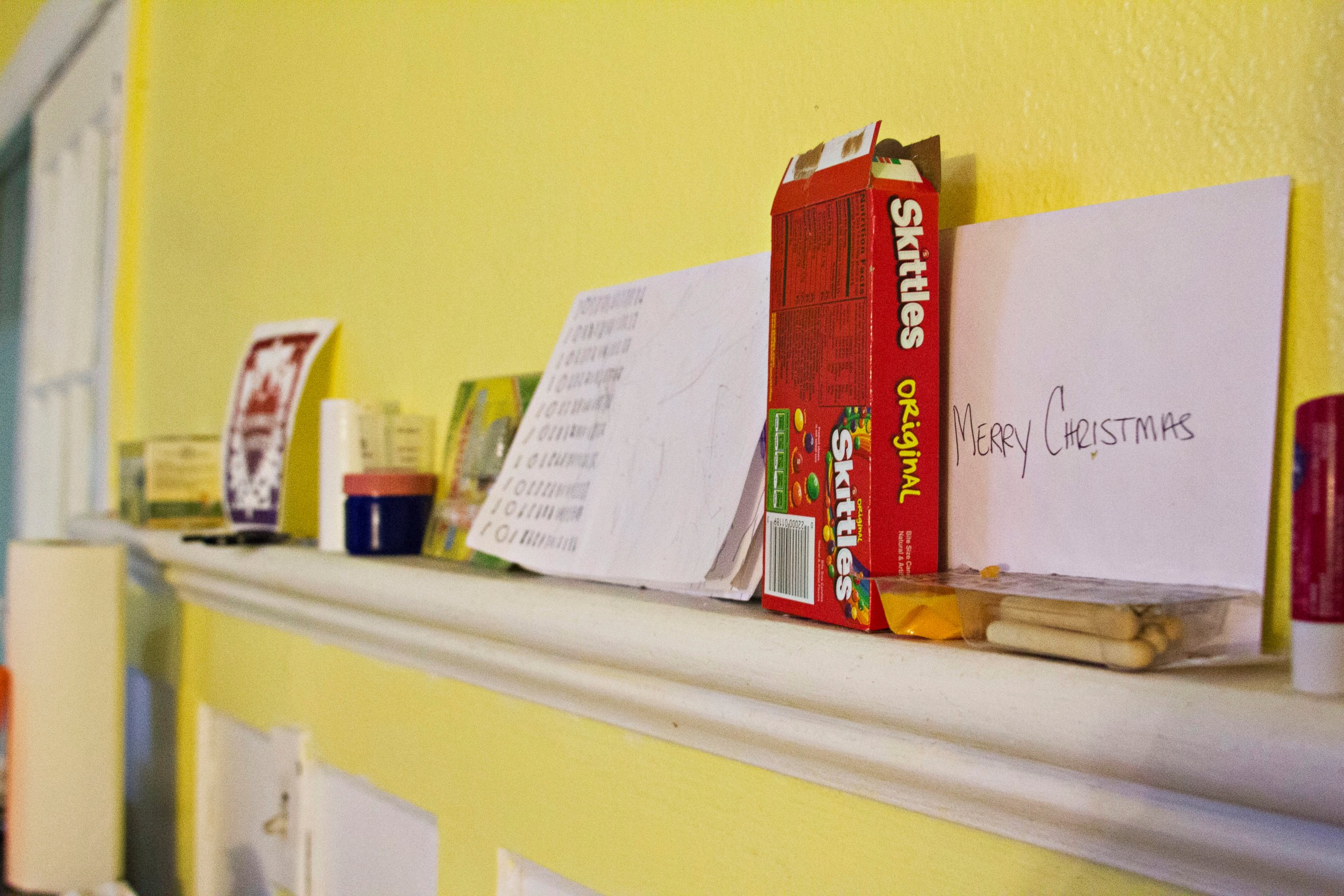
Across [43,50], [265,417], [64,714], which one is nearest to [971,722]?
[265,417]

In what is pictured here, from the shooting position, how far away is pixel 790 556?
1.39 feet

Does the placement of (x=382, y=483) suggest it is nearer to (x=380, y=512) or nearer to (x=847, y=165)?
(x=380, y=512)

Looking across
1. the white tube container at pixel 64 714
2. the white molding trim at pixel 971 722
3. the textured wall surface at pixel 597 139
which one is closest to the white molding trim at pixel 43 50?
the textured wall surface at pixel 597 139

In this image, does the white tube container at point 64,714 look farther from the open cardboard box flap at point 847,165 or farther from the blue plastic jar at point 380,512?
the open cardboard box flap at point 847,165

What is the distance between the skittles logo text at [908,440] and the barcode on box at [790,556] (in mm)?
44

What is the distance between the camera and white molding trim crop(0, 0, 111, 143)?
165 centimetres

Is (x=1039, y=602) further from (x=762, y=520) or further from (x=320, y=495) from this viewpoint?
(x=320, y=495)

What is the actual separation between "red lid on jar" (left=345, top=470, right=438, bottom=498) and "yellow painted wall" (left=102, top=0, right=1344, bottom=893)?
94 mm

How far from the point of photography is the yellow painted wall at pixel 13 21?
190 centimetres

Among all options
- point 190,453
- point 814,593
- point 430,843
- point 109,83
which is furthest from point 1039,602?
point 109,83

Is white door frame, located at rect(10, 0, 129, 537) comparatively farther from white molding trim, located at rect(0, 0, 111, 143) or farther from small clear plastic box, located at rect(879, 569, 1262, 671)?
small clear plastic box, located at rect(879, 569, 1262, 671)

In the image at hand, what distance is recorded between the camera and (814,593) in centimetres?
41

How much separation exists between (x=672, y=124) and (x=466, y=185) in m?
0.25

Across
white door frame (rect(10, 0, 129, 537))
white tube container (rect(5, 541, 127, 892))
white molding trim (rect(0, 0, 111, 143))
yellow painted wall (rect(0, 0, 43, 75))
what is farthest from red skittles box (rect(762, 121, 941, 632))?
yellow painted wall (rect(0, 0, 43, 75))
